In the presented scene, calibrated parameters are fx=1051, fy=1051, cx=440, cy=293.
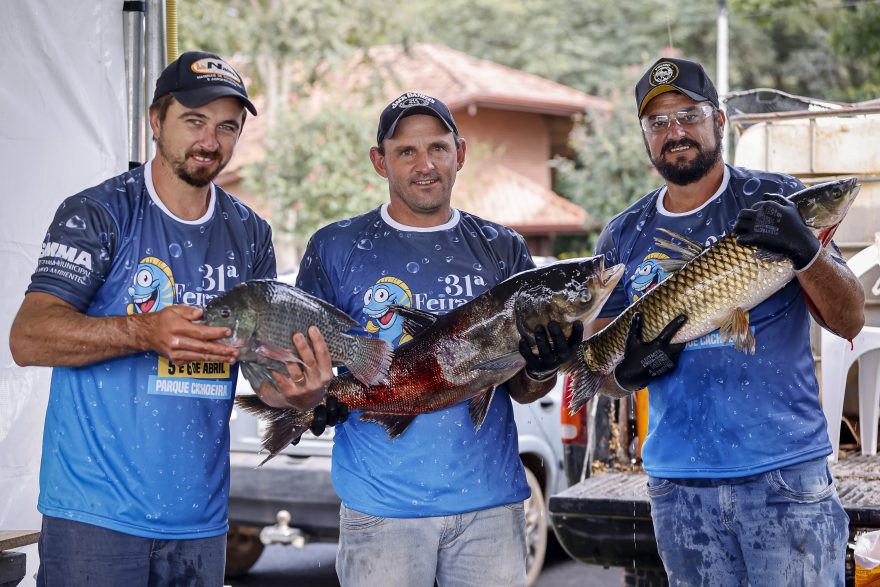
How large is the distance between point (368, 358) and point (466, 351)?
1.21ft

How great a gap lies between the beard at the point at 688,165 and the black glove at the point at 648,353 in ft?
1.93

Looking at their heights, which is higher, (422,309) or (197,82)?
(197,82)

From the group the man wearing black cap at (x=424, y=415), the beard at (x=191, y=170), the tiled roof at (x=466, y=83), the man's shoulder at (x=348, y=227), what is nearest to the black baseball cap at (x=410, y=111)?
the man wearing black cap at (x=424, y=415)

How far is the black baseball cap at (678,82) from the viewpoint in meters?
4.21

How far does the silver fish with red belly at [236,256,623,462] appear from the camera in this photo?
3.85 metres

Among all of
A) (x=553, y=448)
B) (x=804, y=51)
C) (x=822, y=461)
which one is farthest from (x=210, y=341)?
(x=804, y=51)

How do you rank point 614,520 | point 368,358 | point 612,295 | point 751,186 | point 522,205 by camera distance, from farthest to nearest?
point 522,205 < point 614,520 < point 612,295 < point 751,186 < point 368,358

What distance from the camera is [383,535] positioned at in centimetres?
396

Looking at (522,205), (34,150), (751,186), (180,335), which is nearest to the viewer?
(180,335)

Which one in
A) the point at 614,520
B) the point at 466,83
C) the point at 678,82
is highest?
the point at 466,83

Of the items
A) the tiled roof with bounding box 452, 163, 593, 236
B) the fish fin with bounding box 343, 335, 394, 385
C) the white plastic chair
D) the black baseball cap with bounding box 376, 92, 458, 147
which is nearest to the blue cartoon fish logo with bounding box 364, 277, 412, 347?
the fish fin with bounding box 343, 335, 394, 385

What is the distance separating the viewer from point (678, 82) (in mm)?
4219

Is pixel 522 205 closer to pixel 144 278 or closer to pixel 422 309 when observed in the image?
pixel 422 309

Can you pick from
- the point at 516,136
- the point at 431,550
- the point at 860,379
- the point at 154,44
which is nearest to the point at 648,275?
the point at 431,550
